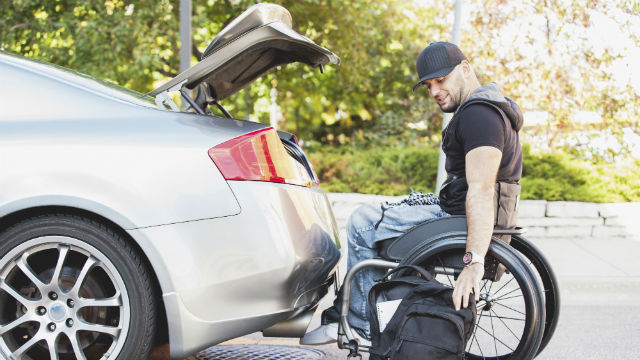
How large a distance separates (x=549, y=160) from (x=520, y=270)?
5887mm

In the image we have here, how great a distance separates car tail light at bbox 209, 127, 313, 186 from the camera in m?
2.25

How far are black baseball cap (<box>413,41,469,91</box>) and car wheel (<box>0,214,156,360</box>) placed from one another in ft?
4.82

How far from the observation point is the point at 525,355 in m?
2.44

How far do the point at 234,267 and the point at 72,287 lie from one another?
2.23 feet

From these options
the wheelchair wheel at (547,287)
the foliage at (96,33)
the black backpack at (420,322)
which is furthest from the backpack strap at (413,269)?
the foliage at (96,33)

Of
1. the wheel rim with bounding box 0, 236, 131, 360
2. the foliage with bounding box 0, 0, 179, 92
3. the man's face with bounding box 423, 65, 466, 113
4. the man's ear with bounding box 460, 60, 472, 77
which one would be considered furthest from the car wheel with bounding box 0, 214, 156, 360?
the foliage with bounding box 0, 0, 179, 92

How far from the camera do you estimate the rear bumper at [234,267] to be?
217 centimetres

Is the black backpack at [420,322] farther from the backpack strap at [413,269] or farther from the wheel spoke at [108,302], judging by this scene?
the wheel spoke at [108,302]

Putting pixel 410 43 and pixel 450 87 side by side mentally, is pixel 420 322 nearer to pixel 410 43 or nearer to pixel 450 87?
pixel 450 87

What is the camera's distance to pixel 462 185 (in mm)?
2541

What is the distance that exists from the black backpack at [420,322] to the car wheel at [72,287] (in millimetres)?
933

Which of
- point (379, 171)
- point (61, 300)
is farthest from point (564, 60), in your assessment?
point (61, 300)

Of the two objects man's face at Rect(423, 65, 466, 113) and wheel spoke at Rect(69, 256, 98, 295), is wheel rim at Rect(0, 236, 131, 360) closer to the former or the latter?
wheel spoke at Rect(69, 256, 98, 295)

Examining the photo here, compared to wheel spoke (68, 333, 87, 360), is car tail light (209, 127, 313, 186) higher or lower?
higher
